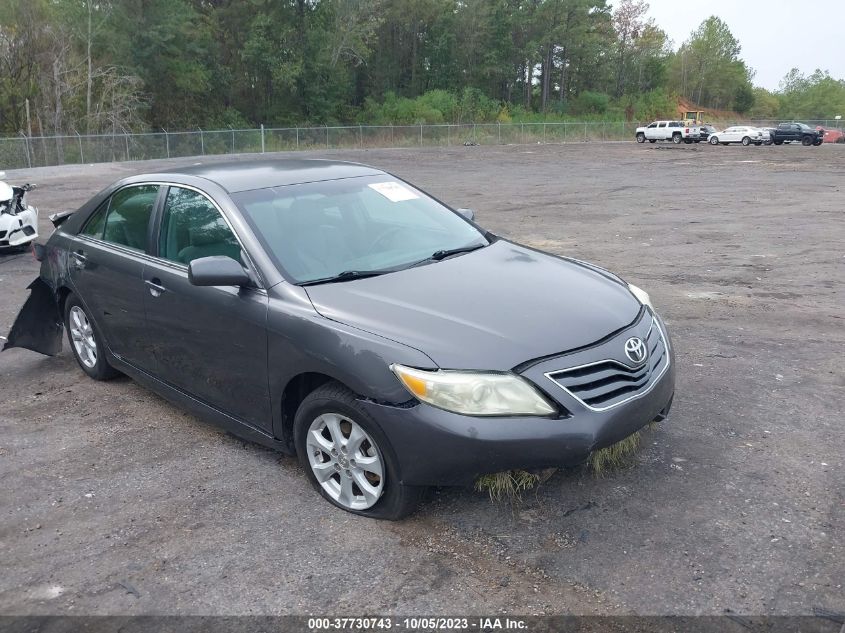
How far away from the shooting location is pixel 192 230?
460cm

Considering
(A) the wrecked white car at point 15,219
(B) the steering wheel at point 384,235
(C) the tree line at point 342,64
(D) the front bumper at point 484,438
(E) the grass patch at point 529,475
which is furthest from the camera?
(C) the tree line at point 342,64

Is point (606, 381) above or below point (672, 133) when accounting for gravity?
below

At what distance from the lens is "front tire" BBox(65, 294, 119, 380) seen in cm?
553

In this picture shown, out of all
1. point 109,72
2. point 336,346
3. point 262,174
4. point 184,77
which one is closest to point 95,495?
point 336,346

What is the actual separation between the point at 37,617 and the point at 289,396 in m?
1.44

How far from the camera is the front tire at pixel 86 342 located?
218 inches

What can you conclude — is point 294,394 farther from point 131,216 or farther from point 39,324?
point 39,324

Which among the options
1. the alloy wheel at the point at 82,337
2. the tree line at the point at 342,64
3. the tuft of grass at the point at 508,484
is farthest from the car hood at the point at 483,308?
the tree line at the point at 342,64

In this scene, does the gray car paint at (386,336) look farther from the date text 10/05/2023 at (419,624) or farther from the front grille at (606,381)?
the date text 10/05/2023 at (419,624)

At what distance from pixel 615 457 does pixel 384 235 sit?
1.80m

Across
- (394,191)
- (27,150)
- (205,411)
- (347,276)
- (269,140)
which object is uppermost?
(269,140)

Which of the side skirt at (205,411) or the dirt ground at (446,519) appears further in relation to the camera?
the side skirt at (205,411)

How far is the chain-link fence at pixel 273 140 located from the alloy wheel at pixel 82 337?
2980 cm

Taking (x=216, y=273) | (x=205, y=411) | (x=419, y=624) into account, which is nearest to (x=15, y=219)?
(x=205, y=411)
